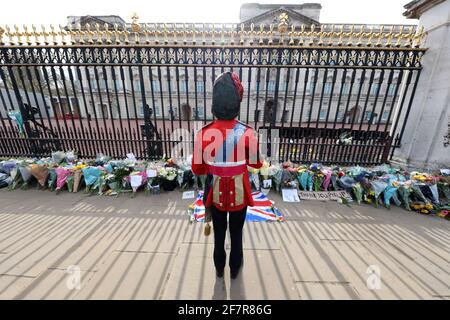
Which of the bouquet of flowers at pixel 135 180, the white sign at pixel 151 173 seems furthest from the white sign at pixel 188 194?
the bouquet of flowers at pixel 135 180

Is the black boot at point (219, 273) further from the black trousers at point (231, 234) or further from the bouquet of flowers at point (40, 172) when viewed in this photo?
the bouquet of flowers at point (40, 172)

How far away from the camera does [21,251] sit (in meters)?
2.51

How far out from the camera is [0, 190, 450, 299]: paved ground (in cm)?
200

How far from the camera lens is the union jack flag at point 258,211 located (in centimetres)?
325

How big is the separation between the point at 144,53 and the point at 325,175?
5.13m

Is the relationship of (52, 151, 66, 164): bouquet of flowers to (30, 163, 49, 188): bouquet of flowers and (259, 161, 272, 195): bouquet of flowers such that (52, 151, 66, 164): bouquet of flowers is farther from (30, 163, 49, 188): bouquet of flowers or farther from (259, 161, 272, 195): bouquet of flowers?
(259, 161, 272, 195): bouquet of flowers

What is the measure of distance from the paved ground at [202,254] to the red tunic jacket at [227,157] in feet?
3.35

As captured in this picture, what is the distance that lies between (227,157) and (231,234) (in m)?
0.88

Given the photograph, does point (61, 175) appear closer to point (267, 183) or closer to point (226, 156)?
point (226, 156)

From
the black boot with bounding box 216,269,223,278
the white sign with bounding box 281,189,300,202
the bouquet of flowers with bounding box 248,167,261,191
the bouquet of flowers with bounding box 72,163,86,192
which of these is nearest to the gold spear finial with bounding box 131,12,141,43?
the bouquet of flowers with bounding box 72,163,86,192

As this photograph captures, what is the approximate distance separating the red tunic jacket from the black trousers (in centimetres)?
11

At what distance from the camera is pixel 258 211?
3.48 m

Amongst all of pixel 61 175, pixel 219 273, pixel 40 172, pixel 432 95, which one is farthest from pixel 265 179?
pixel 40 172
